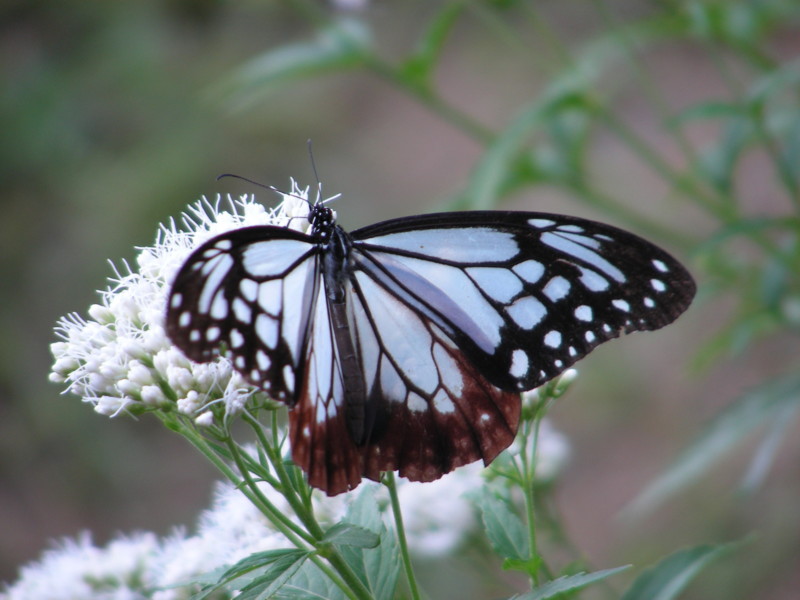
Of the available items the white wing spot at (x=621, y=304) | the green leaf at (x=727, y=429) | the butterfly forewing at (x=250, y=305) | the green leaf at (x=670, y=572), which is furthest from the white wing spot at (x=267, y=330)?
the green leaf at (x=727, y=429)

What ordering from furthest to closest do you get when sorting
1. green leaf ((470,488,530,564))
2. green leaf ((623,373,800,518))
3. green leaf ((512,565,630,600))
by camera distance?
green leaf ((623,373,800,518)), green leaf ((470,488,530,564)), green leaf ((512,565,630,600))

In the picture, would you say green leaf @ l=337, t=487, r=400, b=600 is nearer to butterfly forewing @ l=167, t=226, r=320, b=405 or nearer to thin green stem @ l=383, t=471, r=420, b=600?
thin green stem @ l=383, t=471, r=420, b=600

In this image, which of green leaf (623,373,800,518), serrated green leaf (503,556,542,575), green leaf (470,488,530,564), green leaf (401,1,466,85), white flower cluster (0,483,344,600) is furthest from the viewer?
green leaf (401,1,466,85)

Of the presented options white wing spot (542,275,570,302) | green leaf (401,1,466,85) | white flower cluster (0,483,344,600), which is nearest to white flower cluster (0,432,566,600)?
white flower cluster (0,483,344,600)

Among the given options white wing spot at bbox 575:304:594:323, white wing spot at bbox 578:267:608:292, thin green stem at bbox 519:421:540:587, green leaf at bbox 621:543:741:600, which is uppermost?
white wing spot at bbox 578:267:608:292

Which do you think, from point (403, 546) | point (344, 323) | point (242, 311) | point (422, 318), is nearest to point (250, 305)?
point (242, 311)

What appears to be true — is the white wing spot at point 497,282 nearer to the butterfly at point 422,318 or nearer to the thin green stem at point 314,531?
the butterfly at point 422,318

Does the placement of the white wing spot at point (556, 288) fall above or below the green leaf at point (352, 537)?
above
